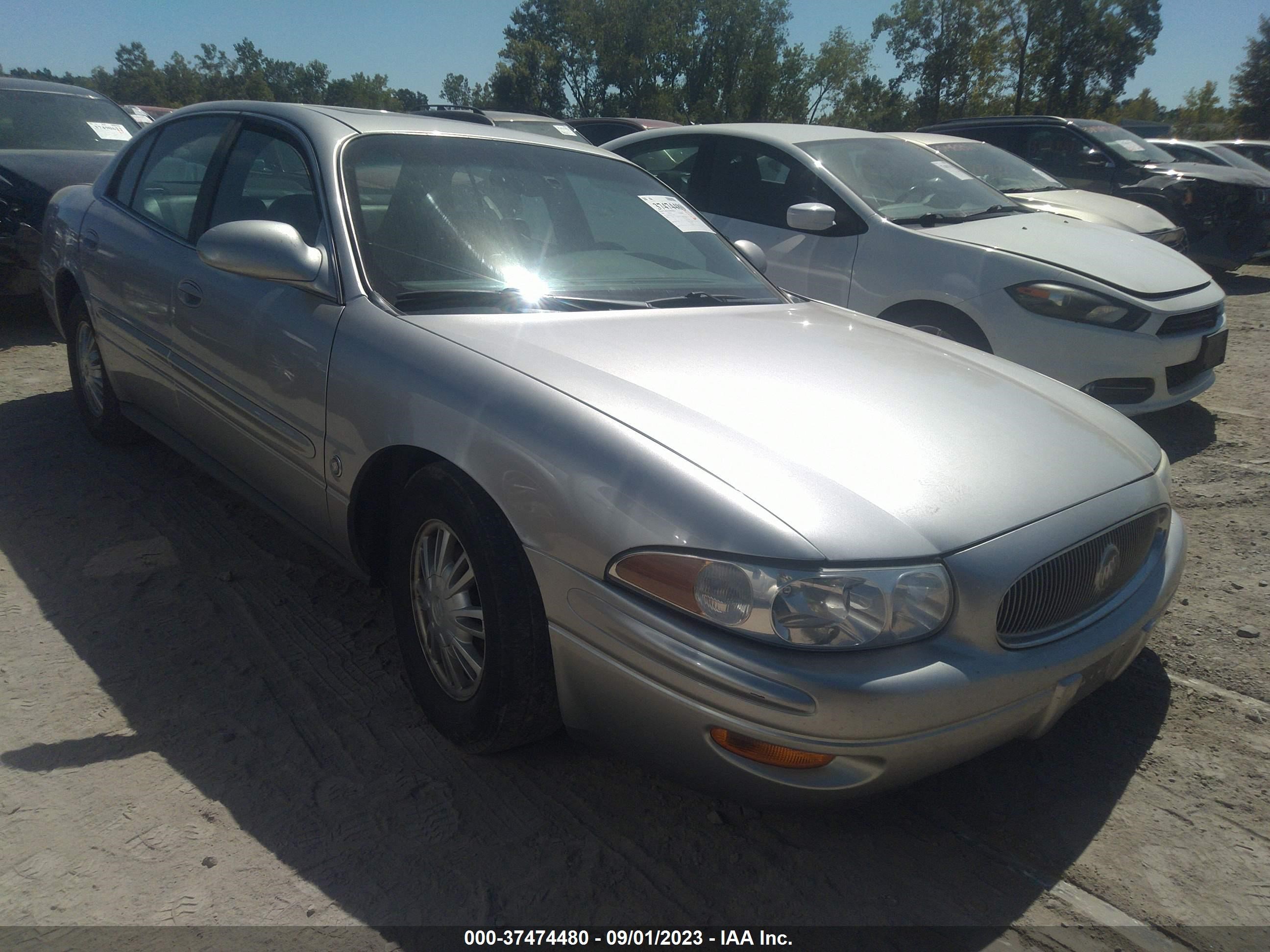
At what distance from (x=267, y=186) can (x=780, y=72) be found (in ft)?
189

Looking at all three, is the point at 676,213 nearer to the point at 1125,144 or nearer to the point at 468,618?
the point at 468,618

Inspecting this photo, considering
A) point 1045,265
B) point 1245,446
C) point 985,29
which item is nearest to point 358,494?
point 1045,265

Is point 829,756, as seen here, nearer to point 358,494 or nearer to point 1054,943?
point 1054,943

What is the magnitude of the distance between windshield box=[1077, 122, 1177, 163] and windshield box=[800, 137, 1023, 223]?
17.3 ft

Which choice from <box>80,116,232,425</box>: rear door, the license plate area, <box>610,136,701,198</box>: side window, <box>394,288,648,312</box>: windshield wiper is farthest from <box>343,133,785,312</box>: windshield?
the license plate area

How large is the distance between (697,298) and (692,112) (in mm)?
57125

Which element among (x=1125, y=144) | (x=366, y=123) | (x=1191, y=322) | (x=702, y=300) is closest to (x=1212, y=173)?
(x=1125, y=144)

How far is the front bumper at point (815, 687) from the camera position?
1.77 m

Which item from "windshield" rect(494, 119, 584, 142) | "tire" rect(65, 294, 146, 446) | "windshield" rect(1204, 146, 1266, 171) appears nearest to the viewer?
"tire" rect(65, 294, 146, 446)

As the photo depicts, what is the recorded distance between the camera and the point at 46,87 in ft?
26.1

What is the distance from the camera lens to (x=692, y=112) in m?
56.1

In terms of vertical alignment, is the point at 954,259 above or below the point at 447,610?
above

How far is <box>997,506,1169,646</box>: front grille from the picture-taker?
6.46 ft

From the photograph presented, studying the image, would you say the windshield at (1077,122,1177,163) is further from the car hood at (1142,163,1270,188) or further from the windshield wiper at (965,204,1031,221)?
the windshield wiper at (965,204,1031,221)
